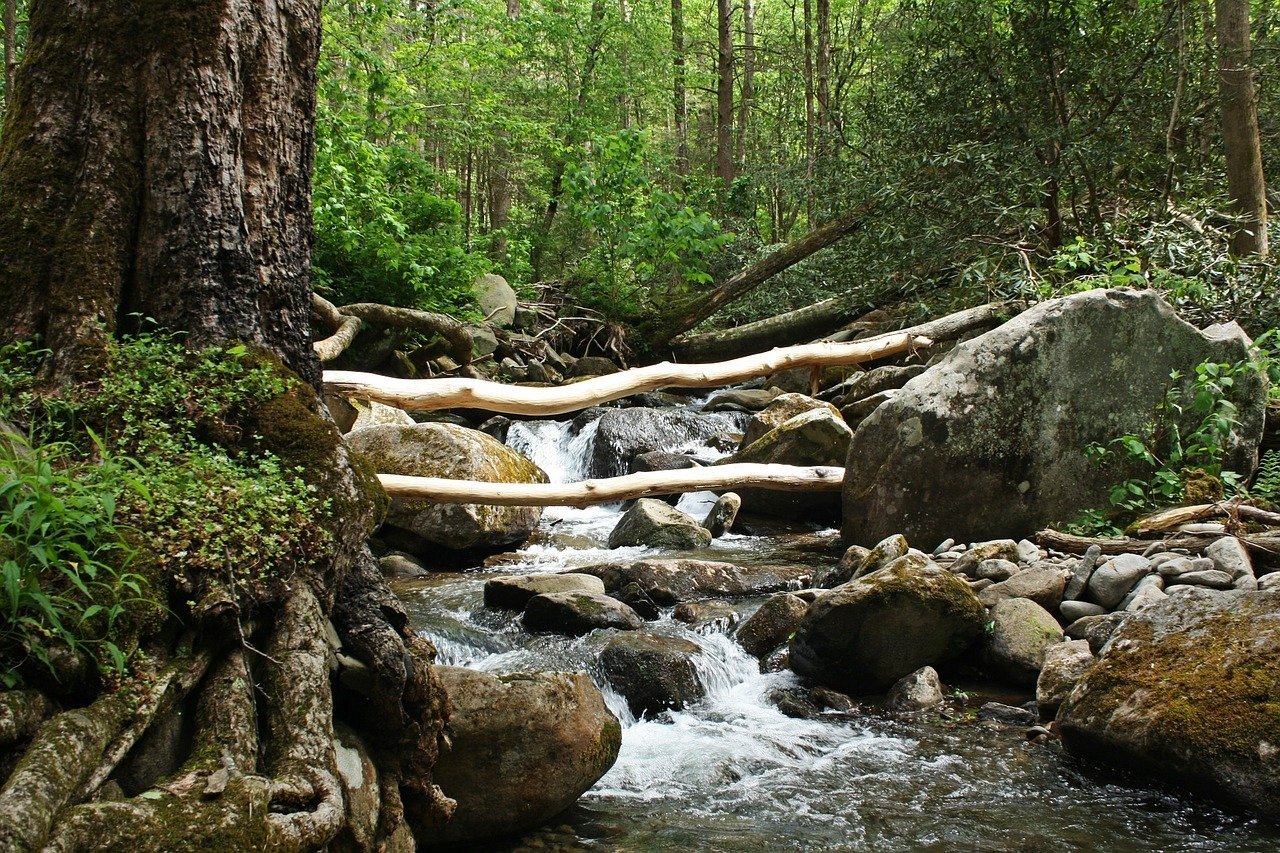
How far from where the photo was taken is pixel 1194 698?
3832 millimetres

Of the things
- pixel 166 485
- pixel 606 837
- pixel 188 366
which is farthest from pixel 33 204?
pixel 606 837

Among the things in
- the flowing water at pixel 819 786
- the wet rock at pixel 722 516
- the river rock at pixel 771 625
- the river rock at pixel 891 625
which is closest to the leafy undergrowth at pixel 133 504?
the flowing water at pixel 819 786

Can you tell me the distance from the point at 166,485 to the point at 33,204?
1268mm

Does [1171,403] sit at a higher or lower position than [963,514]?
higher

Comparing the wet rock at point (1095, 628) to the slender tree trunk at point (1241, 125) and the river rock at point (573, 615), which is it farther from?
the slender tree trunk at point (1241, 125)

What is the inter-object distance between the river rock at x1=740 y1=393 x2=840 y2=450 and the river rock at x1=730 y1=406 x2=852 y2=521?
68 cm

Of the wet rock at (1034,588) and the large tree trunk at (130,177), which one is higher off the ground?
the large tree trunk at (130,177)

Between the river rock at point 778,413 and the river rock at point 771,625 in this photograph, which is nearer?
the river rock at point 771,625

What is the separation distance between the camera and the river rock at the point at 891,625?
17.4 ft

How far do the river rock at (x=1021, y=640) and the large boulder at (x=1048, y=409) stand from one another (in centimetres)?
168

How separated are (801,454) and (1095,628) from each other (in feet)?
14.2

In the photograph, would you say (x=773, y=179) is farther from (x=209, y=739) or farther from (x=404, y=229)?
(x=209, y=739)

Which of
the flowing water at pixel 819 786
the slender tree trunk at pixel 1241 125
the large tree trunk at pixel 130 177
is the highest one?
the slender tree trunk at pixel 1241 125

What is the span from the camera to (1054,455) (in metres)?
6.98
